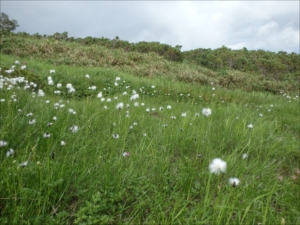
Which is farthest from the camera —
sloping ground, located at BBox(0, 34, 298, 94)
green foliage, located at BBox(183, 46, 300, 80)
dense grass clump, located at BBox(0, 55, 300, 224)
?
green foliage, located at BBox(183, 46, 300, 80)

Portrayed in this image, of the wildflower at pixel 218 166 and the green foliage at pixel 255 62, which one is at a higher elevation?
the green foliage at pixel 255 62

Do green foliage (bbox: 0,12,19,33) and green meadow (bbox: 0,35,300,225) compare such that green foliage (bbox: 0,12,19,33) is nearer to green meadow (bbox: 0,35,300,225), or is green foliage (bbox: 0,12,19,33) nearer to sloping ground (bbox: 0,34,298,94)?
sloping ground (bbox: 0,34,298,94)

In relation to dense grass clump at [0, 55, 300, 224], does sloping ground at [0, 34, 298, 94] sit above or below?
above

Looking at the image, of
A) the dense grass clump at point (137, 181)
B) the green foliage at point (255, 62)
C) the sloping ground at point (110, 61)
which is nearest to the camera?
the dense grass clump at point (137, 181)

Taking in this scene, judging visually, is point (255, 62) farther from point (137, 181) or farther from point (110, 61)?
point (137, 181)

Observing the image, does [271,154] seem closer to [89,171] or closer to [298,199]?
[298,199]

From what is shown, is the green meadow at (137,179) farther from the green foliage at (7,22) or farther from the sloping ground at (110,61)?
the green foliage at (7,22)

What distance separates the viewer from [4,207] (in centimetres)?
150

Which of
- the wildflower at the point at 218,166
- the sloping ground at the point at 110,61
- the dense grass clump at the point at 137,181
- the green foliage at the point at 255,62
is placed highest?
the green foliage at the point at 255,62

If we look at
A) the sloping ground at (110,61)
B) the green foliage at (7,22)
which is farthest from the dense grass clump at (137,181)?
the green foliage at (7,22)

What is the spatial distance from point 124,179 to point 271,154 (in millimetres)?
2393

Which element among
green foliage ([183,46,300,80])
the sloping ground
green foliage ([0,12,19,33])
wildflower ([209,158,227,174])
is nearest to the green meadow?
wildflower ([209,158,227,174])

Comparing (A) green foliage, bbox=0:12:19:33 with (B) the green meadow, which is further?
(A) green foliage, bbox=0:12:19:33

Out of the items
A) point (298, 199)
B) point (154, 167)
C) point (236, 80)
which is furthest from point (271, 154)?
point (236, 80)
